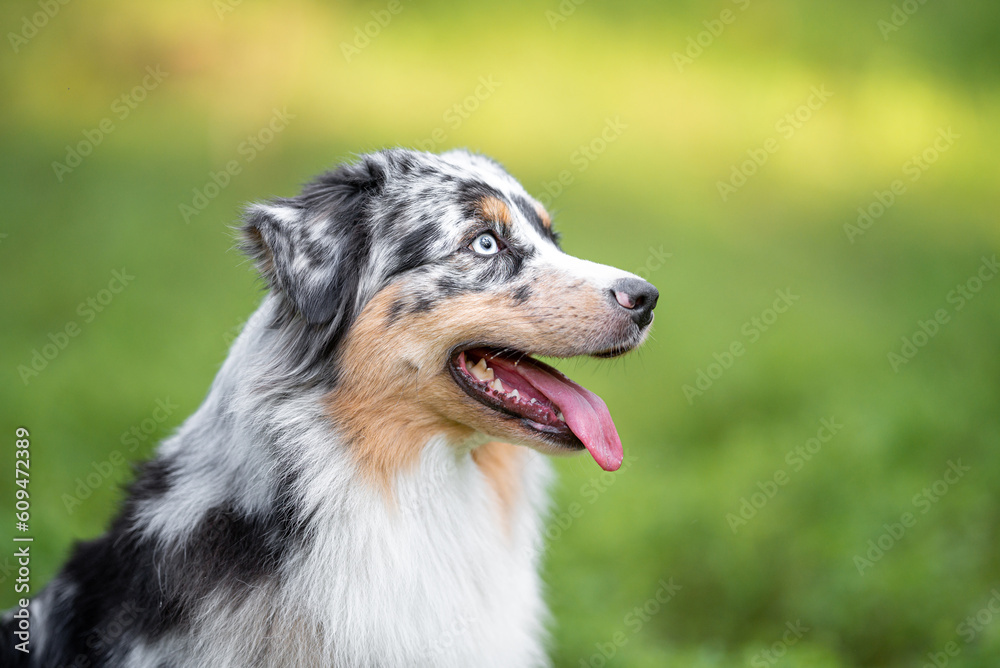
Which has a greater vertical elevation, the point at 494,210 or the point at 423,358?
the point at 494,210

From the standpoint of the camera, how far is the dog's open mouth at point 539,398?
3430 millimetres

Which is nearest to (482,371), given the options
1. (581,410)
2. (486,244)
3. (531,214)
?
(581,410)

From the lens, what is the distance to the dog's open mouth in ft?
11.3

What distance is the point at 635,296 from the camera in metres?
3.44

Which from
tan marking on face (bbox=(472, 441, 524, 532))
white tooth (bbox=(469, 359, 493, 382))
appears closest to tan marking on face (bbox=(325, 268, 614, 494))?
white tooth (bbox=(469, 359, 493, 382))

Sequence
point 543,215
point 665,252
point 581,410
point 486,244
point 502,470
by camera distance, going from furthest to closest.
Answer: point 665,252 < point 543,215 < point 502,470 < point 486,244 < point 581,410

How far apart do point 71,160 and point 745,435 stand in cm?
978

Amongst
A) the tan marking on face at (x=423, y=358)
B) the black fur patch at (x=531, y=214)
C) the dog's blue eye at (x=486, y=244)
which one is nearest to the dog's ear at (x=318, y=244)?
the tan marking on face at (x=423, y=358)

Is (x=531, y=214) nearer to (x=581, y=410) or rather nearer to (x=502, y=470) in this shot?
(x=581, y=410)

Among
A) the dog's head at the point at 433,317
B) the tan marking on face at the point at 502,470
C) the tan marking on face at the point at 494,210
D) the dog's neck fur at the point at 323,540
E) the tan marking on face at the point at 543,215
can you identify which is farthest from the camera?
the tan marking on face at the point at 543,215

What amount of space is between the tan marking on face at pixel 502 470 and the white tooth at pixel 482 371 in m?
0.40

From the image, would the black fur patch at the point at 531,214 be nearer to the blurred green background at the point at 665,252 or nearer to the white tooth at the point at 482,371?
the white tooth at the point at 482,371

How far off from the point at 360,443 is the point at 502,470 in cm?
79

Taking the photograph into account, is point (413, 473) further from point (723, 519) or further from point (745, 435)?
point (745, 435)
